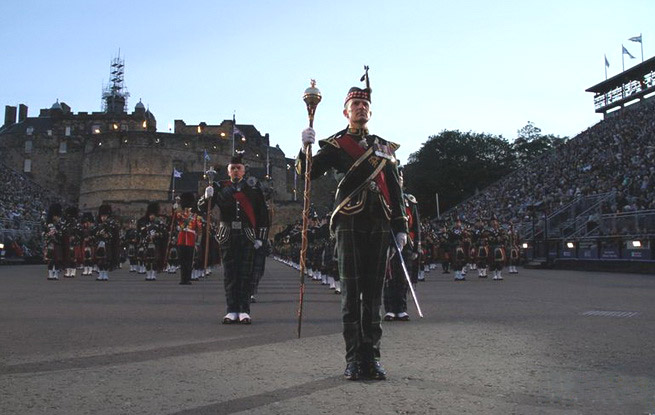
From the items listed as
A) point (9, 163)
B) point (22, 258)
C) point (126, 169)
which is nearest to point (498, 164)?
point (126, 169)

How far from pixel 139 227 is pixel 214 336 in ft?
53.3

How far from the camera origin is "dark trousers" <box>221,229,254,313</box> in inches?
351

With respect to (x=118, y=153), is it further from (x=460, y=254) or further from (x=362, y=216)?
(x=362, y=216)

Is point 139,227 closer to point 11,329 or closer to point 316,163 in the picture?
point 11,329

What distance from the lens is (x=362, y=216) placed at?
214 inches

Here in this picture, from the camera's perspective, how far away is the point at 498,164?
302ft

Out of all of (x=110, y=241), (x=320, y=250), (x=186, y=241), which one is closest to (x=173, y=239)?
(x=110, y=241)

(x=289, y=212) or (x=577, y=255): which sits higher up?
(x=289, y=212)

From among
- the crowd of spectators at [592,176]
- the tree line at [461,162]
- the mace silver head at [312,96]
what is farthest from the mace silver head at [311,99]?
the tree line at [461,162]

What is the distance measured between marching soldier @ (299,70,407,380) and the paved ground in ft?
1.43

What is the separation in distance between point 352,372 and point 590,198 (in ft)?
99.8

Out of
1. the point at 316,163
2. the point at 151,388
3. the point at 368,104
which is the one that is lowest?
the point at 151,388

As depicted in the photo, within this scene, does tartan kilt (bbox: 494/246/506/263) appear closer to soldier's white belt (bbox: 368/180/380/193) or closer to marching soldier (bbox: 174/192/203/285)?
marching soldier (bbox: 174/192/203/285)

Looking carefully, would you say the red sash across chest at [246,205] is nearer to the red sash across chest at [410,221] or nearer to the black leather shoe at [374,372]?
the red sash across chest at [410,221]
